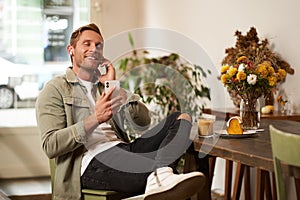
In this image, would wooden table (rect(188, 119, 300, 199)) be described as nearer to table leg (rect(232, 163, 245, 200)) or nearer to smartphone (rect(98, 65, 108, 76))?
smartphone (rect(98, 65, 108, 76))

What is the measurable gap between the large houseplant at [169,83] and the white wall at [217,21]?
20 centimetres

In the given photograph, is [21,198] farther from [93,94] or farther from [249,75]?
[249,75]

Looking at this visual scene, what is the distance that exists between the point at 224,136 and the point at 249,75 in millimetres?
412

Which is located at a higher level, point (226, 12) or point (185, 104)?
point (226, 12)

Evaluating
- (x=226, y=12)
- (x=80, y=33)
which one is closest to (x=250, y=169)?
(x=226, y=12)

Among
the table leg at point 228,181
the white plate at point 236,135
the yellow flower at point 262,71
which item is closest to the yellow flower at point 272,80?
the yellow flower at point 262,71

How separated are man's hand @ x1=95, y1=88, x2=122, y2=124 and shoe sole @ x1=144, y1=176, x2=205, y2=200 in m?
0.49

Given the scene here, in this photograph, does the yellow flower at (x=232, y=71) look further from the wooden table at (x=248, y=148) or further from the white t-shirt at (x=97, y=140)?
the white t-shirt at (x=97, y=140)

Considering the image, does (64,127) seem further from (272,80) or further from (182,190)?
(272,80)

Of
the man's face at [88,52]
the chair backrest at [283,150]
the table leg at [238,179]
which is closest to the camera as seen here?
the chair backrest at [283,150]

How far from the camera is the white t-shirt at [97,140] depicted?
9.00 feet

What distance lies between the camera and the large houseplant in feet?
16.3

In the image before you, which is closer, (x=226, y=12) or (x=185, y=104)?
(x=226, y=12)

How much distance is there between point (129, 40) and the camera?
5914mm
